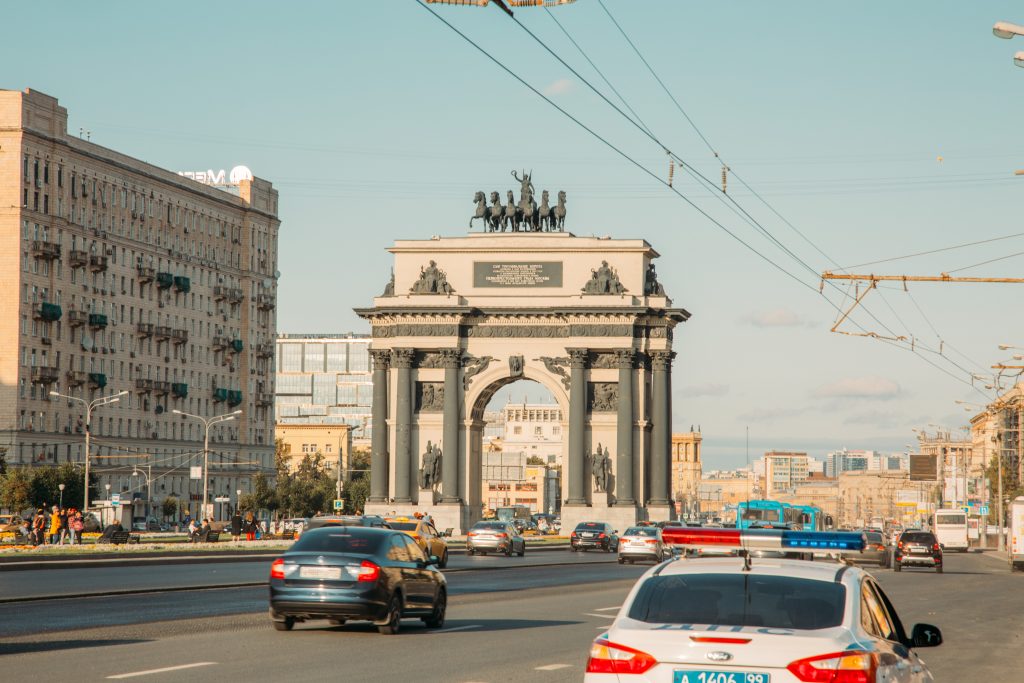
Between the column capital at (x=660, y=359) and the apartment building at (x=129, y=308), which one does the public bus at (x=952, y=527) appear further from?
the apartment building at (x=129, y=308)

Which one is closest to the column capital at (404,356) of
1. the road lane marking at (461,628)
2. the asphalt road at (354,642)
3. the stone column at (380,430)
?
the stone column at (380,430)

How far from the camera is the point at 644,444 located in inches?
3472

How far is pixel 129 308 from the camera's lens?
127438 mm

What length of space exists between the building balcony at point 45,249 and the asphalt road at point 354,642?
84.5m

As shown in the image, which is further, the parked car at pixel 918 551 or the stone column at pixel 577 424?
the stone column at pixel 577 424

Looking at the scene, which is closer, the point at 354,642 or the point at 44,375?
the point at 354,642

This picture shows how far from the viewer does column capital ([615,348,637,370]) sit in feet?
285

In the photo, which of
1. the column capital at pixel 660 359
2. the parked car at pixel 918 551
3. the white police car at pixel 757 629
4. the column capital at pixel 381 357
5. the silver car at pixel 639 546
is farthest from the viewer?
the column capital at pixel 381 357

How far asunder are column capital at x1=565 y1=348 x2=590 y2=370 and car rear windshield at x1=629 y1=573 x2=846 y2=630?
250ft

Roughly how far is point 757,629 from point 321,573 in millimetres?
12871

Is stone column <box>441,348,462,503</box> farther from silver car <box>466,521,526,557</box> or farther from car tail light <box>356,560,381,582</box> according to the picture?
car tail light <box>356,560,381,582</box>

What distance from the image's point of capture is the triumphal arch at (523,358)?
8694cm

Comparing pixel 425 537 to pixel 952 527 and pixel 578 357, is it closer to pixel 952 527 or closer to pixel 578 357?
pixel 578 357

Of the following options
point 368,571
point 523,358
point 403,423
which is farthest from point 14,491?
point 368,571
